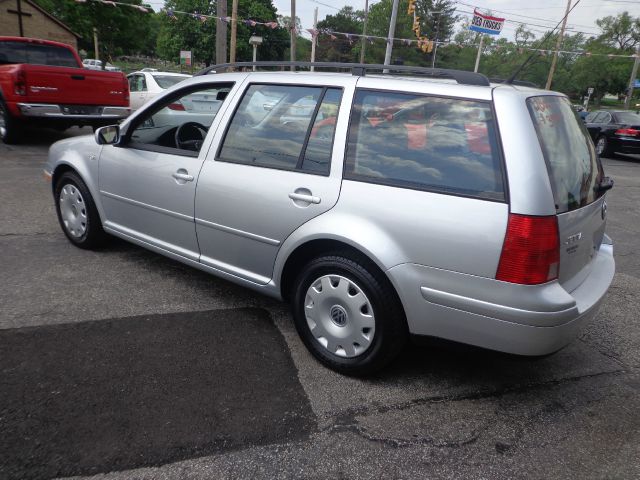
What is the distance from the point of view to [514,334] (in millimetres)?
2338

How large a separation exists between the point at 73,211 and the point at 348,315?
3013 millimetres

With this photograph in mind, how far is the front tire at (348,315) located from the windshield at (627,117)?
50.7 ft

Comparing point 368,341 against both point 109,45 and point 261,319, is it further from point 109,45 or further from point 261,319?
point 109,45

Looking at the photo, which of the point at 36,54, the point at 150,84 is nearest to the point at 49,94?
the point at 36,54

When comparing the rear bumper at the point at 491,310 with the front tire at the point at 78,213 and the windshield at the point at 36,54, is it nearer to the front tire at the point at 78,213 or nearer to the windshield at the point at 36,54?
the front tire at the point at 78,213

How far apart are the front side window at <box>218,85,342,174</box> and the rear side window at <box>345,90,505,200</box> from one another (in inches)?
7.5

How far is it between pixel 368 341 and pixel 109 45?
3256cm

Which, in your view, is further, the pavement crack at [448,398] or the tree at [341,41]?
the tree at [341,41]

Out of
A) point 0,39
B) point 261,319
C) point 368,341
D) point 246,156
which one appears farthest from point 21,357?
point 0,39

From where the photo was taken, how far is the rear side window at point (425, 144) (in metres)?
2.40

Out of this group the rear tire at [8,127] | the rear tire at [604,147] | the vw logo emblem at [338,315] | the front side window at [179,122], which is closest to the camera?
the vw logo emblem at [338,315]

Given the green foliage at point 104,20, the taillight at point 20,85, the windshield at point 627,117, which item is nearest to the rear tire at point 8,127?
the taillight at point 20,85

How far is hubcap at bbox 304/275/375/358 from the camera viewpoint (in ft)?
8.92

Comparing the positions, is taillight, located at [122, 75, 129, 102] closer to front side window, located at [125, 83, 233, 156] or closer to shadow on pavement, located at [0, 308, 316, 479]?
front side window, located at [125, 83, 233, 156]
